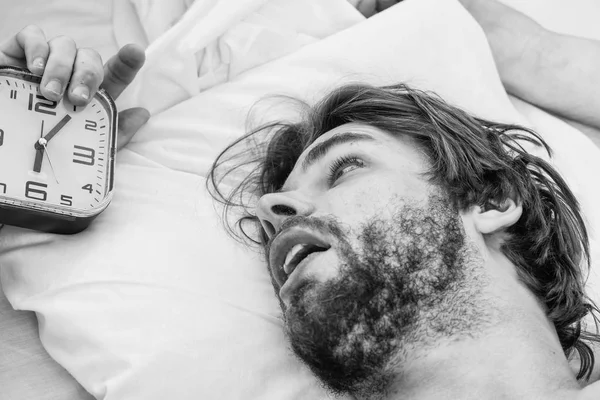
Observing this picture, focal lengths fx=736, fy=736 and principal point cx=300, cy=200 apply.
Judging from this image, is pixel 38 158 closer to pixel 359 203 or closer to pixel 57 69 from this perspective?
pixel 57 69

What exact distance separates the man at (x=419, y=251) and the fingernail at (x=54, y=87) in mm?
374

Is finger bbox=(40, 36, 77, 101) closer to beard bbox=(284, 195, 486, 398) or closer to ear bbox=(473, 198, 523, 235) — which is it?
beard bbox=(284, 195, 486, 398)

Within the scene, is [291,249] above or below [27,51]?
below

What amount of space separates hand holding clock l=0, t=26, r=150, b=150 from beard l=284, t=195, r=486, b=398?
1.76 feet

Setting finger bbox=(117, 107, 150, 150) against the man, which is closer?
the man

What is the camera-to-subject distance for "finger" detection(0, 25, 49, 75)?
144 cm

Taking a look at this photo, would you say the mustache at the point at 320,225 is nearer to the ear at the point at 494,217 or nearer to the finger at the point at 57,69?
the ear at the point at 494,217

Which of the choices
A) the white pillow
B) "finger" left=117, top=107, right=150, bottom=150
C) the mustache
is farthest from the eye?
"finger" left=117, top=107, right=150, bottom=150

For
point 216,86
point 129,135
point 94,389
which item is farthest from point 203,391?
point 216,86

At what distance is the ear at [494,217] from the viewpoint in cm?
137

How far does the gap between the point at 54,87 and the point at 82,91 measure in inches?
2.1

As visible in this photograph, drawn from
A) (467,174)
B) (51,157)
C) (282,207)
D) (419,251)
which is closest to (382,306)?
(419,251)

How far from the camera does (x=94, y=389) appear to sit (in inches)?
52.5

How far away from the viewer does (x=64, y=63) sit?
56.8 inches
